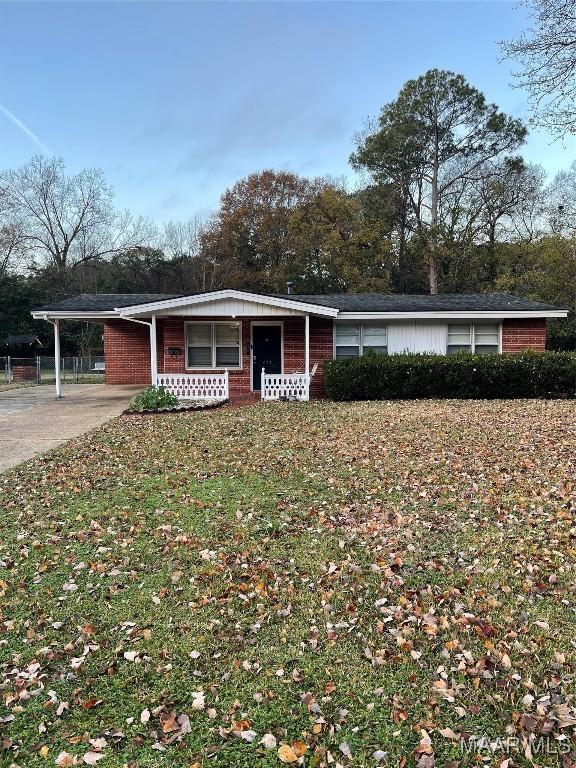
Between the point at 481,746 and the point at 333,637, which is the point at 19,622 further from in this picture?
the point at 481,746

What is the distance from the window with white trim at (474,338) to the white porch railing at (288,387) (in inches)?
195

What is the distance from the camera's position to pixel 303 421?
32.8 feet

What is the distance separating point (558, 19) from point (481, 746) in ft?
38.6

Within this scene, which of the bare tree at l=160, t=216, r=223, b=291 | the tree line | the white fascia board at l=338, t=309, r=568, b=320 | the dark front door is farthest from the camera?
the bare tree at l=160, t=216, r=223, b=291

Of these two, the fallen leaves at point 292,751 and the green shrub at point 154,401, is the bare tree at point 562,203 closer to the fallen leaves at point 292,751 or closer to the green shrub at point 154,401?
the green shrub at point 154,401

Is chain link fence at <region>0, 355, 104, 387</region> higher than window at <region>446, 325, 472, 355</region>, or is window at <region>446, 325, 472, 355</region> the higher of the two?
window at <region>446, 325, 472, 355</region>

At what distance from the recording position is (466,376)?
1276cm

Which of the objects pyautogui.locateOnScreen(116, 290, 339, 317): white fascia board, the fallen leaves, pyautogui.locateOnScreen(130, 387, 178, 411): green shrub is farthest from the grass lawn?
pyautogui.locateOnScreen(116, 290, 339, 317): white fascia board

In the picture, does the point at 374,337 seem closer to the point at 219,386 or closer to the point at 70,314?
the point at 219,386

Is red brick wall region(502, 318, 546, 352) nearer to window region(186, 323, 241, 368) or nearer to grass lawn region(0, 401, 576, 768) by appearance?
window region(186, 323, 241, 368)

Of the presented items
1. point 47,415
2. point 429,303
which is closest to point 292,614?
point 47,415

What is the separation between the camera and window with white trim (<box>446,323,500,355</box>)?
15.6 meters

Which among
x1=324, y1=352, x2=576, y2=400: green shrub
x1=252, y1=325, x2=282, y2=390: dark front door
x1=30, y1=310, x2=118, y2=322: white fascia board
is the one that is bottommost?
x1=324, y1=352, x2=576, y2=400: green shrub

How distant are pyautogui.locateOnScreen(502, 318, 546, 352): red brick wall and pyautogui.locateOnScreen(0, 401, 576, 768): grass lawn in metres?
9.72
